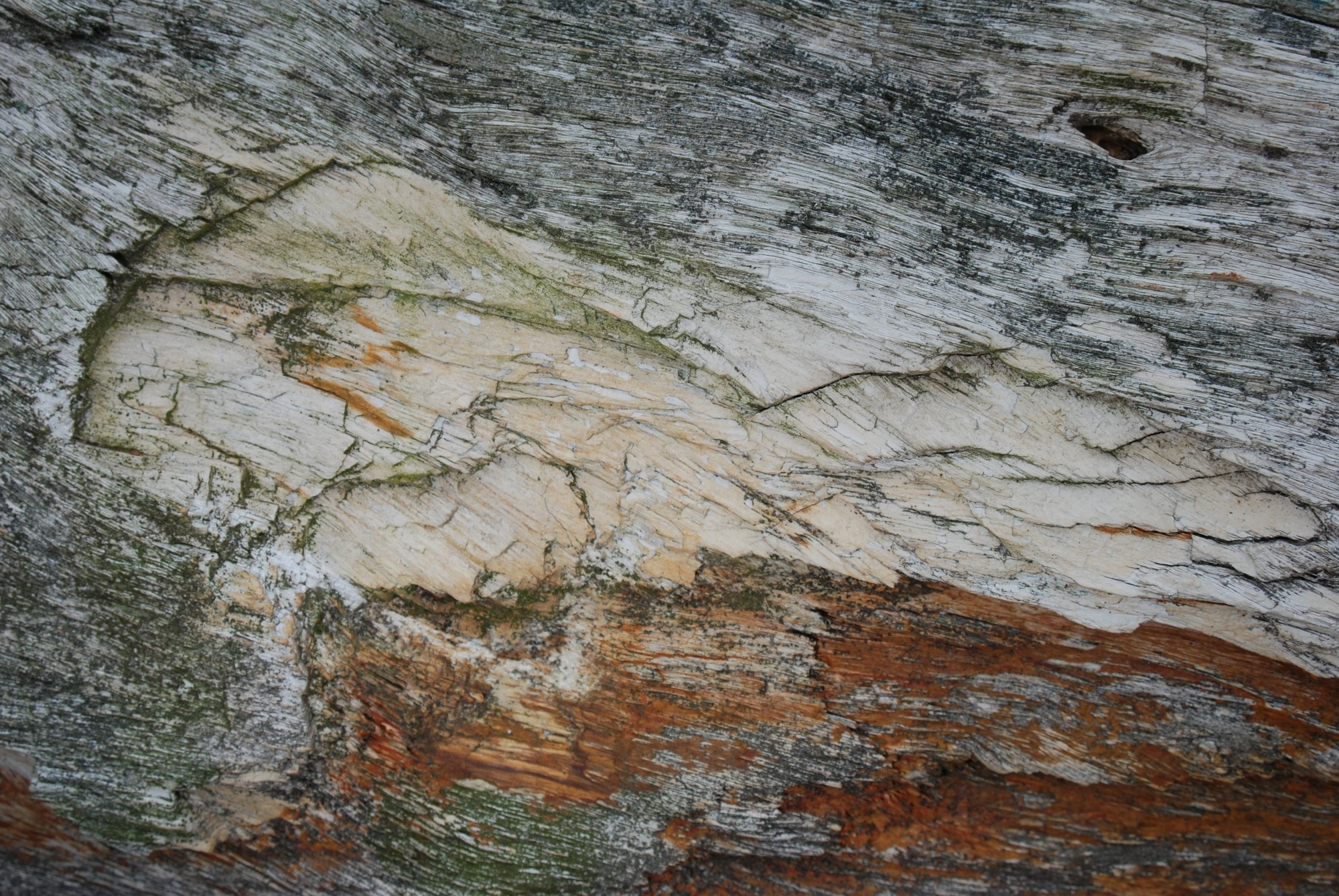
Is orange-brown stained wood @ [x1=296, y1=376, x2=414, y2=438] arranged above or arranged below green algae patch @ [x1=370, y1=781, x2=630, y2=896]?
above

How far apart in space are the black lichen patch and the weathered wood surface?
14 mm

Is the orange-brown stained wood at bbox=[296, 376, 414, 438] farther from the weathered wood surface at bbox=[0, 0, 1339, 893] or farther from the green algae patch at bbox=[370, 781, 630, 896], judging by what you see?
the green algae patch at bbox=[370, 781, 630, 896]

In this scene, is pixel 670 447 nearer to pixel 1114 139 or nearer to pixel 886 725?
pixel 886 725

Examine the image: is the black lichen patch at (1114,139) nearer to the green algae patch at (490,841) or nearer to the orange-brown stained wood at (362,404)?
the orange-brown stained wood at (362,404)

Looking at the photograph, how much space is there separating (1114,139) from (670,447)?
2432mm

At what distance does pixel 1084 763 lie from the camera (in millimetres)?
4422

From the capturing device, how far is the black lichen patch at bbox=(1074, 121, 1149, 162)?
143 inches

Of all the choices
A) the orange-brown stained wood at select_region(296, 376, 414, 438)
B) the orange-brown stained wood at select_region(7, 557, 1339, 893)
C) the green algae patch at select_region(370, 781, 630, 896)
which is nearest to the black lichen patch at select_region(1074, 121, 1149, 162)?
the orange-brown stained wood at select_region(7, 557, 1339, 893)

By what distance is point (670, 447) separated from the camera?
411cm

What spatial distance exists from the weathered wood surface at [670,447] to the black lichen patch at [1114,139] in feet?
0.05

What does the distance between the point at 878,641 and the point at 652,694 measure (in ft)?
4.01

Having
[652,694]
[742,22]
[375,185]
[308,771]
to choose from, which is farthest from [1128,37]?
[308,771]

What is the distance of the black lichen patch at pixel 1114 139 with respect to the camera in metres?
3.63

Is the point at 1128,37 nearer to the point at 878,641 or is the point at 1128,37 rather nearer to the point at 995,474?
the point at 995,474
